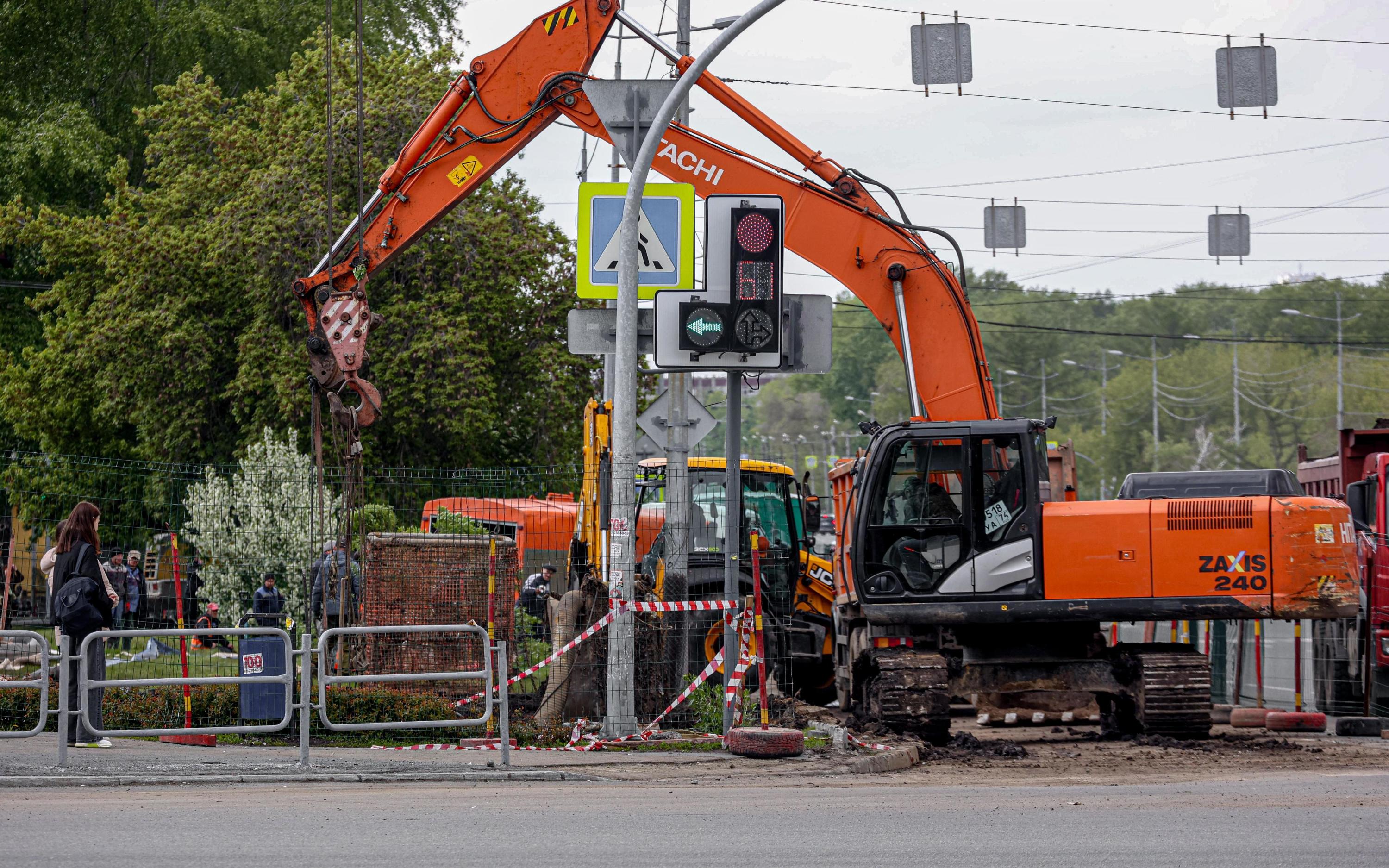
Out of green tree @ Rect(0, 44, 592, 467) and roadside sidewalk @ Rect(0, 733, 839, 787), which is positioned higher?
green tree @ Rect(0, 44, 592, 467)

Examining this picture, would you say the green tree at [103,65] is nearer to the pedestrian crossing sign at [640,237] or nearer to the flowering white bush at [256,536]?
the flowering white bush at [256,536]

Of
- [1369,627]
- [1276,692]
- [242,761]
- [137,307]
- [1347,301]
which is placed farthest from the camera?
[1347,301]

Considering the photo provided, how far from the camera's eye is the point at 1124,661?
44.9 ft

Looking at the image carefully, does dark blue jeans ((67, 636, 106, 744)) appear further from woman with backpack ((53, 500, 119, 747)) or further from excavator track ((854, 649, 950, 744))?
excavator track ((854, 649, 950, 744))

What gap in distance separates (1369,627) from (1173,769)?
516 cm

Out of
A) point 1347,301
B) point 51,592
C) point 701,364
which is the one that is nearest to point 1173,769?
point 701,364

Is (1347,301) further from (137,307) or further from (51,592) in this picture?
(51,592)

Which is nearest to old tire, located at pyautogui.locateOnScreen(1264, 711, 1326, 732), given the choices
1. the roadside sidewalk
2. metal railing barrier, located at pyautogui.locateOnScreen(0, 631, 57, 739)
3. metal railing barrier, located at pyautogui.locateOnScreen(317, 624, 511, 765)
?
the roadside sidewalk

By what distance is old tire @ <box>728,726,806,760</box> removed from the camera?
38.3 feet

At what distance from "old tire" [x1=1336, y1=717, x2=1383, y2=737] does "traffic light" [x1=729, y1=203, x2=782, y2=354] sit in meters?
7.08

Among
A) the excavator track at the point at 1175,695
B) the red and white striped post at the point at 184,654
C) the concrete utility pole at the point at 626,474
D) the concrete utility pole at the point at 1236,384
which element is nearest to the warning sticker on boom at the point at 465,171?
the concrete utility pole at the point at 626,474

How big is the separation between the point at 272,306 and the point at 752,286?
20602 mm

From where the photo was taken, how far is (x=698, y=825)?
27.6 feet

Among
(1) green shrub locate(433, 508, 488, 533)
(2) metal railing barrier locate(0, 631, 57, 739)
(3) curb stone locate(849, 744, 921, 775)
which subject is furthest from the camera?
(1) green shrub locate(433, 508, 488, 533)
